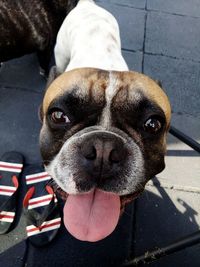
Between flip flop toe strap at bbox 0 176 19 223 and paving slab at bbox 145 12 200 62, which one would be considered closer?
flip flop toe strap at bbox 0 176 19 223

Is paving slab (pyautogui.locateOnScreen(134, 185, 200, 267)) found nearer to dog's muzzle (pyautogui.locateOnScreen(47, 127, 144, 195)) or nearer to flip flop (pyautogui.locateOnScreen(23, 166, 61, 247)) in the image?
flip flop (pyautogui.locateOnScreen(23, 166, 61, 247))

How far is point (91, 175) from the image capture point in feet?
6.82

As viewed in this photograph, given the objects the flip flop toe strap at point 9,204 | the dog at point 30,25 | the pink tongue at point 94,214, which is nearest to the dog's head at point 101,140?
the pink tongue at point 94,214

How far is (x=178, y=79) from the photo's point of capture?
4957 mm

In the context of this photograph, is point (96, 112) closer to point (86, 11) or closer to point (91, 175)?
point (91, 175)

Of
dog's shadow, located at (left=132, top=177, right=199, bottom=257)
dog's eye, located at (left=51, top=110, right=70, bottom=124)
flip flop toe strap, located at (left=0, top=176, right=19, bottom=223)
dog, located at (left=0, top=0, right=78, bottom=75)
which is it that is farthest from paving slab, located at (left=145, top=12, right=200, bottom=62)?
dog's eye, located at (left=51, top=110, right=70, bottom=124)

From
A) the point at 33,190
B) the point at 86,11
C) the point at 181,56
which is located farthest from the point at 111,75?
the point at 181,56

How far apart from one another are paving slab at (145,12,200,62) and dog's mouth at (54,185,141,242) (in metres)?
3.32

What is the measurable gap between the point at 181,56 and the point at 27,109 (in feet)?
8.22

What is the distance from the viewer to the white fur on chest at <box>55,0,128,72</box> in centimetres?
334

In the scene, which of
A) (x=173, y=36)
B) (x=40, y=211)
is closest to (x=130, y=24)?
(x=173, y=36)

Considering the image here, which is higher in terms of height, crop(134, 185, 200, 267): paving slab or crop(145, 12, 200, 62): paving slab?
crop(145, 12, 200, 62): paving slab

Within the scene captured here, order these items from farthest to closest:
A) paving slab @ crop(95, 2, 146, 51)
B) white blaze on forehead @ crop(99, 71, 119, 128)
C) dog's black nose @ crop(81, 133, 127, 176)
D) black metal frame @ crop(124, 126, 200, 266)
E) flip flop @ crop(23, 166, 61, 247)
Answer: paving slab @ crop(95, 2, 146, 51) → flip flop @ crop(23, 166, 61, 247) → black metal frame @ crop(124, 126, 200, 266) → white blaze on forehead @ crop(99, 71, 119, 128) → dog's black nose @ crop(81, 133, 127, 176)

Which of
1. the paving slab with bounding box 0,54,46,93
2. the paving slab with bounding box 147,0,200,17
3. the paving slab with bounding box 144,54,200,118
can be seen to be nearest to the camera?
the paving slab with bounding box 0,54,46,93
